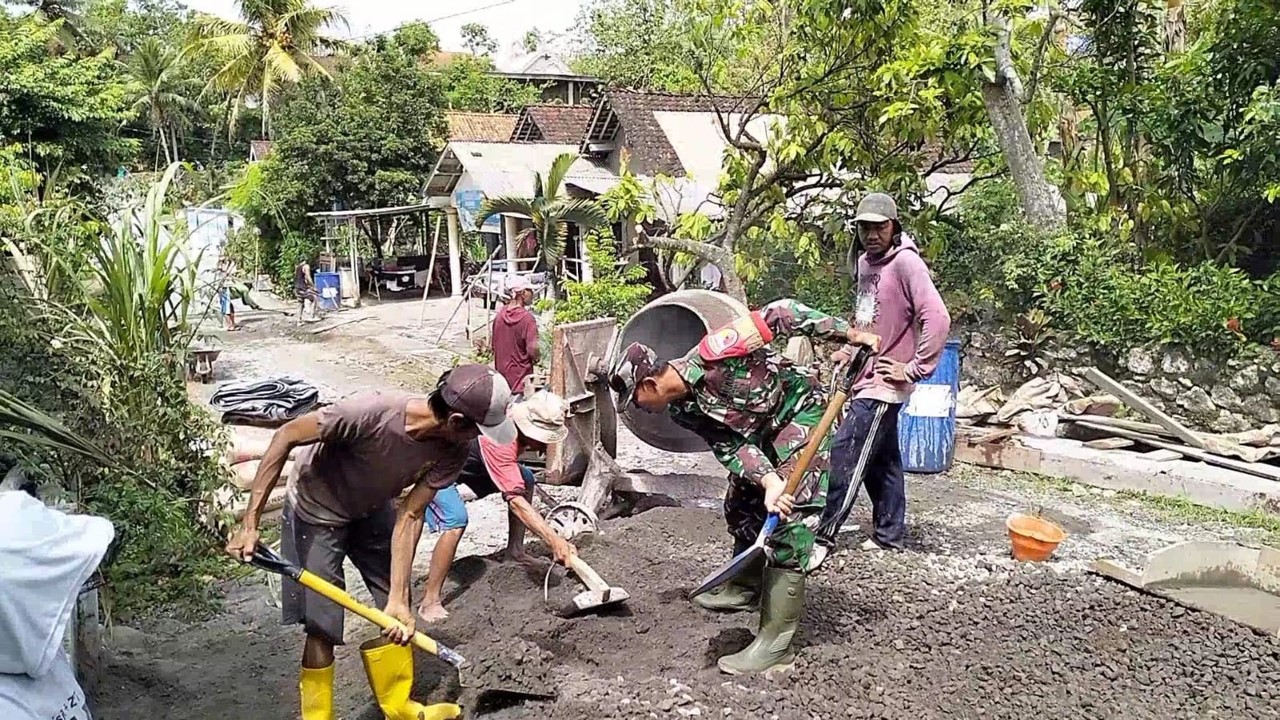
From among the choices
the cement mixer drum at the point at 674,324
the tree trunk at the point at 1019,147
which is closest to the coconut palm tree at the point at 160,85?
the tree trunk at the point at 1019,147

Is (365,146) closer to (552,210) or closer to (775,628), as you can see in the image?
(552,210)

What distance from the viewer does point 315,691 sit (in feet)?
11.0

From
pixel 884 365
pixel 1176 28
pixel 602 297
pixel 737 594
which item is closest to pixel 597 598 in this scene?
pixel 737 594

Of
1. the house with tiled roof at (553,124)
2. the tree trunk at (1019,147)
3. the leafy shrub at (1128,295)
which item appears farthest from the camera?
the house with tiled roof at (553,124)

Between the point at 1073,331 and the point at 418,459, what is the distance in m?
6.50

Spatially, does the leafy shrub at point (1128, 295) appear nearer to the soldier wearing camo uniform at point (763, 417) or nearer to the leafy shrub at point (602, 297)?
the leafy shrub at point (602, 297)

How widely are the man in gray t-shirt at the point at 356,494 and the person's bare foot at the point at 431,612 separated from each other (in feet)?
2.70

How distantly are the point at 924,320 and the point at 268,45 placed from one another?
82.8 ft

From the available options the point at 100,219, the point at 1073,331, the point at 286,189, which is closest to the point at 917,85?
the point at 1073,331

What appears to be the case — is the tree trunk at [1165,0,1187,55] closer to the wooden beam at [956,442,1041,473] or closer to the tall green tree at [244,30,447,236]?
the wooden beam at [956,442,1041,473]

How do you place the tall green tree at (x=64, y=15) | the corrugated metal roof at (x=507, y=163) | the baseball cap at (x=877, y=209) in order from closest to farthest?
the baseball cap at (x=877, y=209) < the corrugated metal roof at (x=507, y=163) < the tall green tree at (x=64, y=15)

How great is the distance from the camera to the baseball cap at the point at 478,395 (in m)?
2.98

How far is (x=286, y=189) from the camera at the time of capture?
71.6ft

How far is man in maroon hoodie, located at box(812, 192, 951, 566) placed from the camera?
4750 mm
